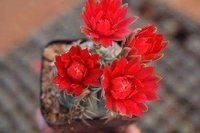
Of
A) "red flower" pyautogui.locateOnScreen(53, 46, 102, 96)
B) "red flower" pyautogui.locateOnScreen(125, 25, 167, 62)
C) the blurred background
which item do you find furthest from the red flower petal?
the blurred background

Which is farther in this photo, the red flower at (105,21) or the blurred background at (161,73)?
the blurred background at (161,73)

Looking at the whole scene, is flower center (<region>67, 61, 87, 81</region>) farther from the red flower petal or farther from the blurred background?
the blurred background

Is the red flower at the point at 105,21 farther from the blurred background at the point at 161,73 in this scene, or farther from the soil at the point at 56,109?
the blurred background at the point at 161,73

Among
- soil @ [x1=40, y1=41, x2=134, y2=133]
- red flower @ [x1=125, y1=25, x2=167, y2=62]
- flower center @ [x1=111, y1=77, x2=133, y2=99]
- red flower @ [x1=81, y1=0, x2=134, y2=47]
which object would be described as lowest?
soil @ [x1=40, y1=41, x2=134, y2=133]

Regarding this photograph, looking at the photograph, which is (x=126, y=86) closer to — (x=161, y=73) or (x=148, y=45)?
(x=148, y=45)

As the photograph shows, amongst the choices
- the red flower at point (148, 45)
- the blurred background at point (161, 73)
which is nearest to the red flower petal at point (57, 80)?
the red flower at point (148, 45)

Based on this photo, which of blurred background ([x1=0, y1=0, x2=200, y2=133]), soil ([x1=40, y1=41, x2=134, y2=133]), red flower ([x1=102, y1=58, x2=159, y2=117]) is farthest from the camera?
blurred background ([x1=0, y1=0, x2=200, y2=133])
